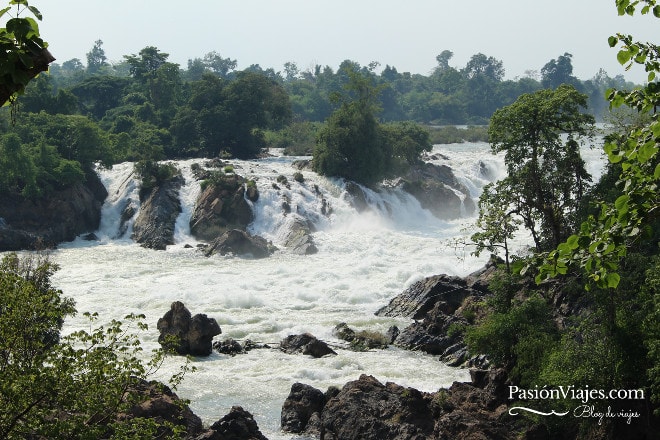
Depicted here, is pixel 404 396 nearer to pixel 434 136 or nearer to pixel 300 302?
pixel 300 302

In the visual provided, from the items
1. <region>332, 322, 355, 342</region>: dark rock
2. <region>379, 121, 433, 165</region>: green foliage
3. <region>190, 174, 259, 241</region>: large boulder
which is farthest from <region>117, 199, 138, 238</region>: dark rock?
<region>332, 322, 355, 342</region>: dark rock

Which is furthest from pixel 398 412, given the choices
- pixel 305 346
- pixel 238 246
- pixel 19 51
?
pixel 238 246

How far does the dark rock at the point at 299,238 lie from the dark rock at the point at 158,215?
21.3ft

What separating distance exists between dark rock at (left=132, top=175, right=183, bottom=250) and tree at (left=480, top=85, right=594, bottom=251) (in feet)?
74.1

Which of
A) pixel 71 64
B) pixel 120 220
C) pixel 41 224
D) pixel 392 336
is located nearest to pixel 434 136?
pixel 120 220

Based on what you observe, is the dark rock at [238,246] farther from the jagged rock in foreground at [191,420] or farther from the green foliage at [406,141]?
the jagged rock in foreground at [191,420]

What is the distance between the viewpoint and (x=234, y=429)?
1473cm

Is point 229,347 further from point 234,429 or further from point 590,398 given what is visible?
point 590,398

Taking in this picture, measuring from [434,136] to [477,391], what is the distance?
203 feet

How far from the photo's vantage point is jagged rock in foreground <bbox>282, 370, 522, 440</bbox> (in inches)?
587

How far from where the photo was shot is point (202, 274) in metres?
34.2

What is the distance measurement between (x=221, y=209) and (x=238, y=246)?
6.14 m

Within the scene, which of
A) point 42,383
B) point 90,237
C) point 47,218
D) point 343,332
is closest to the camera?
point 42,383

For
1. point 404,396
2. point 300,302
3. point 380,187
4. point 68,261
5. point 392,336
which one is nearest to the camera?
point 404,396
